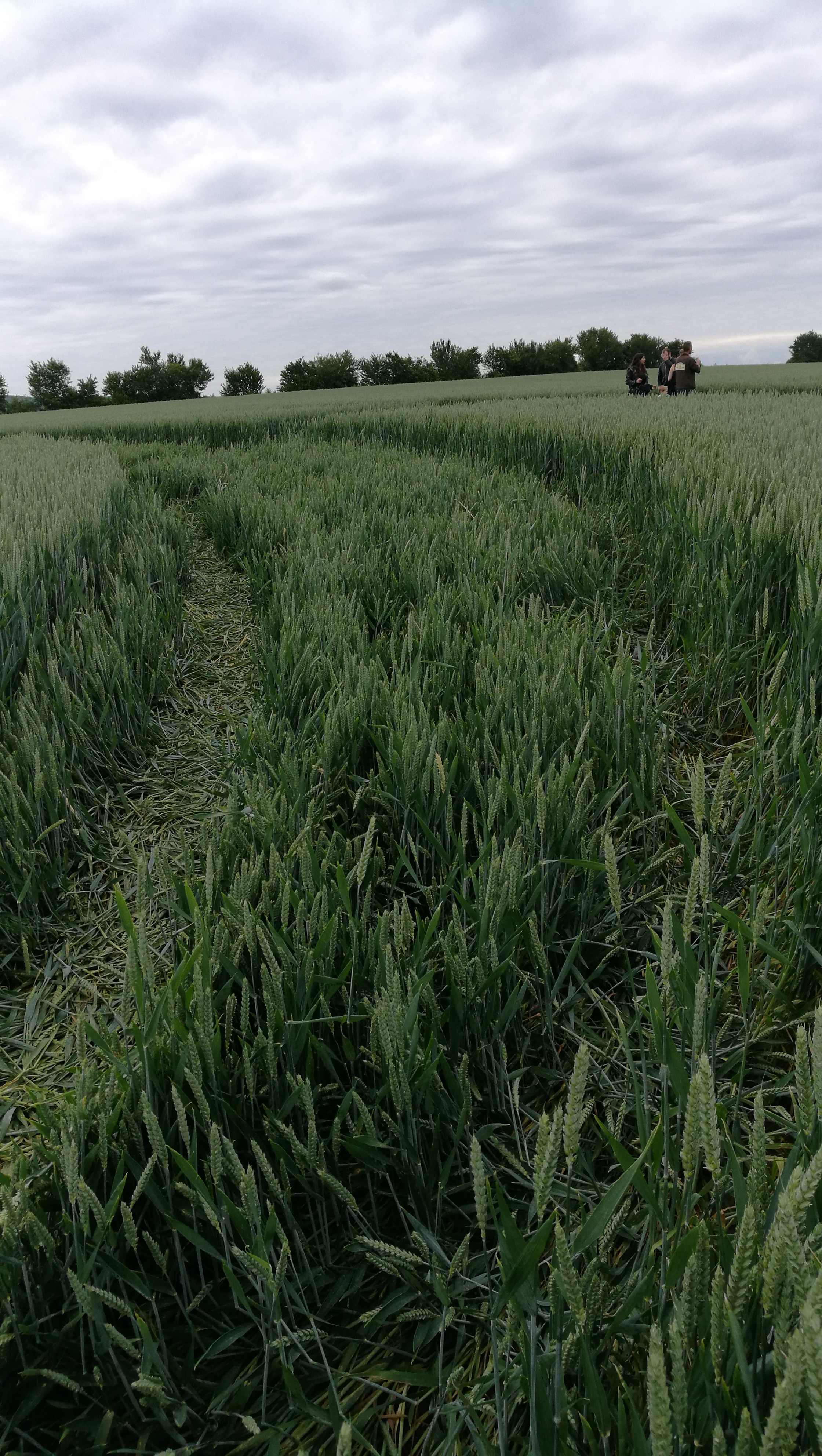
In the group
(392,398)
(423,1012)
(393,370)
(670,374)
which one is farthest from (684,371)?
(393,370)

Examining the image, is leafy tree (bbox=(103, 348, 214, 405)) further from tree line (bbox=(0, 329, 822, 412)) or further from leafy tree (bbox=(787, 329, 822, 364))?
leafy tree (bbox=(787, 329, 822, 364))

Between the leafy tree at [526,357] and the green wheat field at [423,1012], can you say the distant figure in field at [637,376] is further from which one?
the leafy tree at [526,357]

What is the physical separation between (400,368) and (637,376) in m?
25.1

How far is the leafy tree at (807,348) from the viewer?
40562 mm

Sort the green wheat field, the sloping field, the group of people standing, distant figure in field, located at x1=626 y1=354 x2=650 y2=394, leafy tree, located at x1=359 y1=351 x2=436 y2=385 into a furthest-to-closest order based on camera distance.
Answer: leafy tree, located at x1=359 y1=351 x2=436 y2=385 → distant figure in field, located at x1=626 y1=354 x2=650 y2=394 → the group of people standing → the sloping field → the green wheat field

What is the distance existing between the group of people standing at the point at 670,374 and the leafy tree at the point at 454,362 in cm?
2401

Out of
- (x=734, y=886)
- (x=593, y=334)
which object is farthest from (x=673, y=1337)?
(x=593, y=334)

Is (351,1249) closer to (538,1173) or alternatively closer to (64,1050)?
(538,1173)

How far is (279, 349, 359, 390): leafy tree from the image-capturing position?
37625 mm

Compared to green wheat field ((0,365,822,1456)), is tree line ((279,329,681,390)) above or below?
above

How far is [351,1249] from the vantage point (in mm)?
Result: 982

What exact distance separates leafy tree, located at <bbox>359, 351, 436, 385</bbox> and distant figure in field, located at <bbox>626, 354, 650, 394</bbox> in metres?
24.0

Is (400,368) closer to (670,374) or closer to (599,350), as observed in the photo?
(599,350)

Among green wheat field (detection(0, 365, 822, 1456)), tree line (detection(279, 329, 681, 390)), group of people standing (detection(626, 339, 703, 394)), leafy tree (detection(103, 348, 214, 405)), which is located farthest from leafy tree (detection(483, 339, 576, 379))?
green wheat field (detection(0, 365, 822, 1456))
